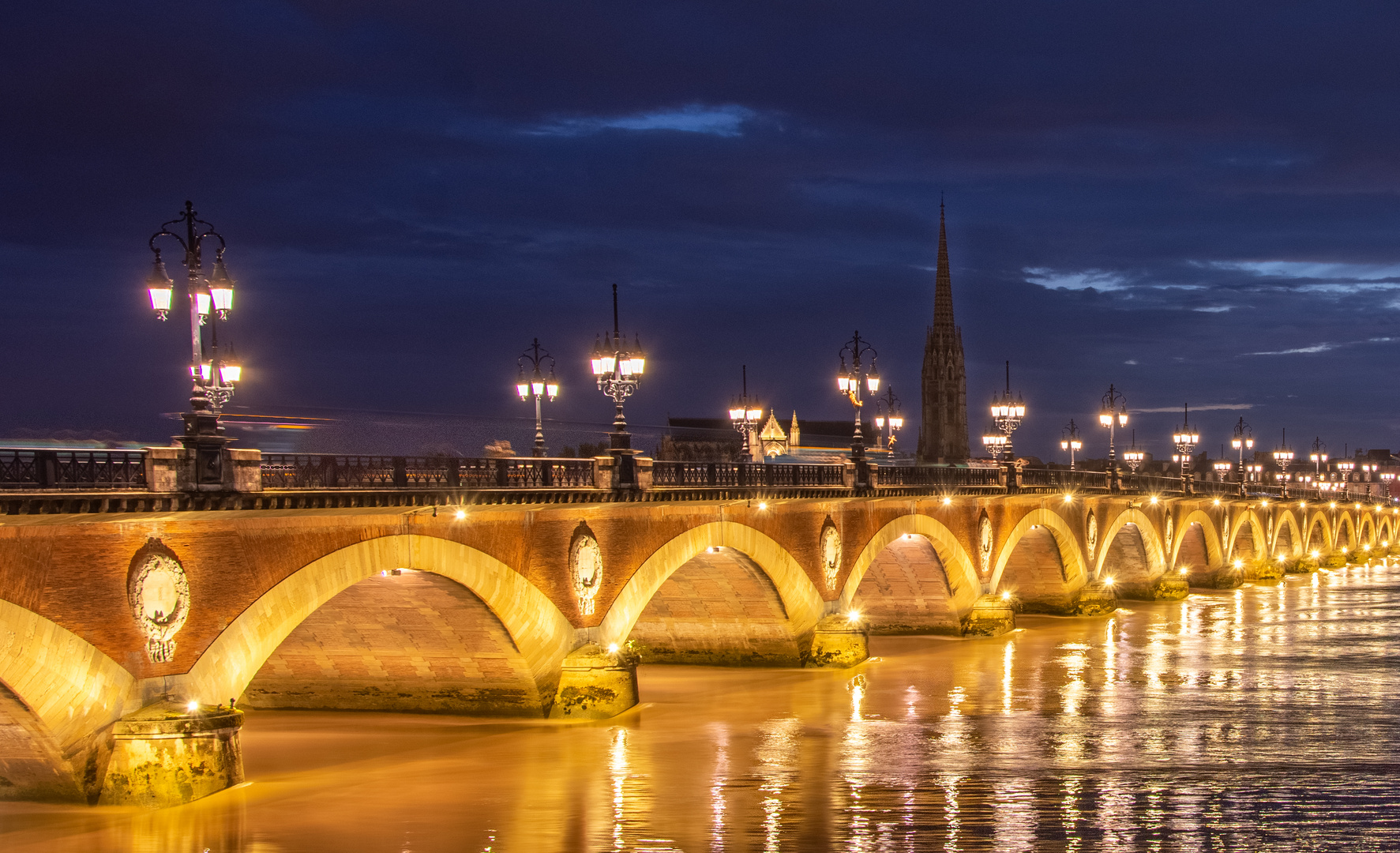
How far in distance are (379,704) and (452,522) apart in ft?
22.4

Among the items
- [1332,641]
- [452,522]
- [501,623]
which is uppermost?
[452,522]

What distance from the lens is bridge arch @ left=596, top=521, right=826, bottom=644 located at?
93.7 ft

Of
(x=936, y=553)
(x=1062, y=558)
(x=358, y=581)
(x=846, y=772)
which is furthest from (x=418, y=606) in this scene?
(x=1062, y=558)

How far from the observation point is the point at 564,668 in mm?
27484

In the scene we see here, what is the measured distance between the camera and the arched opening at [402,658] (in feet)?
83.2

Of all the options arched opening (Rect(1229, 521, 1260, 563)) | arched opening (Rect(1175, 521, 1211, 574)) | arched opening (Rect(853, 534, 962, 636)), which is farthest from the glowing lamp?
arched opening (Rect(1229, 521, 1260, 563))

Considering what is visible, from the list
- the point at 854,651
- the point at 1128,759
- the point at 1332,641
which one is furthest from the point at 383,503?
the point at 1332,641

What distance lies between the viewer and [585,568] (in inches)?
1074

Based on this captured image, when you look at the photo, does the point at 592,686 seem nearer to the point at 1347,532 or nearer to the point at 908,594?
the point at 908,594

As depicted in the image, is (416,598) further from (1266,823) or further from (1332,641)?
(1332,641)

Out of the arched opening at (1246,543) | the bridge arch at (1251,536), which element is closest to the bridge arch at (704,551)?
the bridge arch at (1251,536)

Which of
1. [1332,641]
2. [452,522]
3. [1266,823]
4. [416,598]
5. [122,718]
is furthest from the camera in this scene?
[1332,641]

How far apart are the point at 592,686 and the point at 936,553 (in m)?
19.2

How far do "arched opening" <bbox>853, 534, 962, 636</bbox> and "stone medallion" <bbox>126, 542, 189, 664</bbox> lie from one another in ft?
92.9
